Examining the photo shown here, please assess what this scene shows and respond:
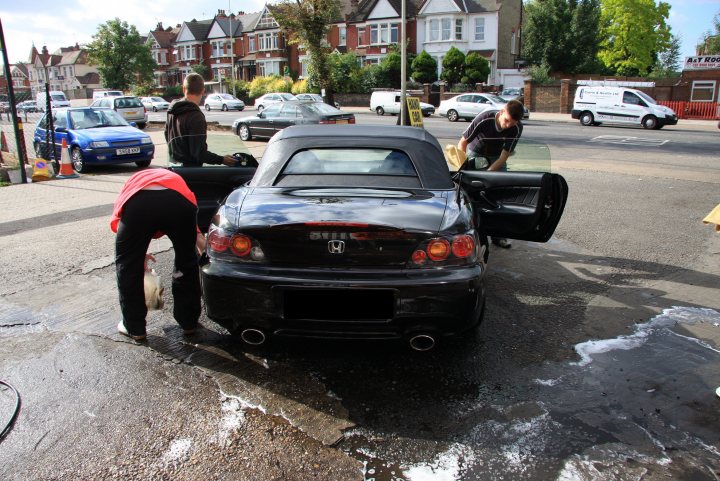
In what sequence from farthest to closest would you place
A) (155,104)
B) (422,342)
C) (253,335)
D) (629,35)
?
(629,35) < (155,104) < (253,335) < (422,342)

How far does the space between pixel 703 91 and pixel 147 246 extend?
42.2 meters

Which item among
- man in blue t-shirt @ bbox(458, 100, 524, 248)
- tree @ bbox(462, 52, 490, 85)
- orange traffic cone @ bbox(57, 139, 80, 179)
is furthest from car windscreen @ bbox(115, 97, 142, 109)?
tree @ bbox(462, 52, 490, 85)

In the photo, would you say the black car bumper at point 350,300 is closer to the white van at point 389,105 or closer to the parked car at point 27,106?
the parked car at point 27,106

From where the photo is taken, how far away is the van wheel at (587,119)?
28047 millimetres

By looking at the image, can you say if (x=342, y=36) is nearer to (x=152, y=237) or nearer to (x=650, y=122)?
(x=650, y=122)

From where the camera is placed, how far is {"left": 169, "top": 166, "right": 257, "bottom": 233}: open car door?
16.8 feet

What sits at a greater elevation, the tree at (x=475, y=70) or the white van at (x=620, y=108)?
the tree at (x=475, y=70)

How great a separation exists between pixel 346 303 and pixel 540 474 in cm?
134

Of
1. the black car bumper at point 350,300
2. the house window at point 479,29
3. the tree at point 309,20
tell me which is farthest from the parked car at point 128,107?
the house window at point 479,29

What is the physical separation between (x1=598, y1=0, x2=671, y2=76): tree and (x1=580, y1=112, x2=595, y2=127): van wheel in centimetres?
3010

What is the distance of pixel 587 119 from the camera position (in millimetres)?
28156

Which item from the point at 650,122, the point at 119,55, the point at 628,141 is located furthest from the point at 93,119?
the point at 119,55

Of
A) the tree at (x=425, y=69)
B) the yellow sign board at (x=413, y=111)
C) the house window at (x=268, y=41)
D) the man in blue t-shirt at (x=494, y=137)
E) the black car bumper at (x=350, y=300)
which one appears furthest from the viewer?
the house window at (x=268, y=41)

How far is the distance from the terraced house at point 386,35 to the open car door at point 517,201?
37.7m
